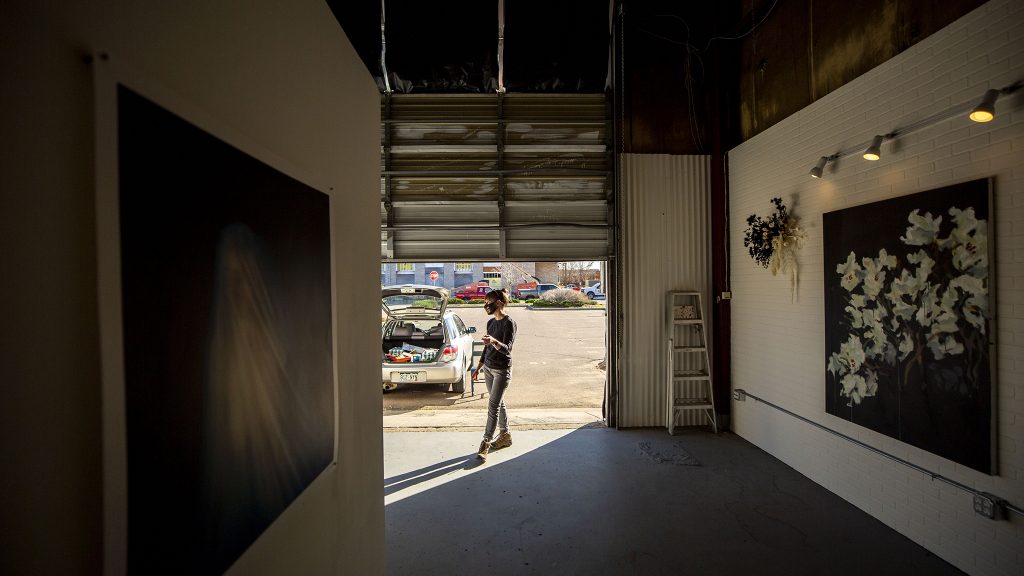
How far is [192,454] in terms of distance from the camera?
3.22ft

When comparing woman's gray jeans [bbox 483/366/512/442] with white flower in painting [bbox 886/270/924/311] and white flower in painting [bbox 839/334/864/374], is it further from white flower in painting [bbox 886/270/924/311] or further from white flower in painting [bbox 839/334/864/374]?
white flower in painting [bbox 886/270/924/311]

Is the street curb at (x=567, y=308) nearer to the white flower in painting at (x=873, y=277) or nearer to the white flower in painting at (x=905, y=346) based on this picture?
the white flower in painting at (x=873, y=277)

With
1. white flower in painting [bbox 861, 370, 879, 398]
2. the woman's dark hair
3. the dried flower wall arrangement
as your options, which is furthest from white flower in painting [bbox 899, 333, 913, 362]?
the woman's dark hair

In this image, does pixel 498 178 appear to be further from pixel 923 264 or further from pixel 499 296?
pixel 923 264

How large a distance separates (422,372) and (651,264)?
12.1 feet

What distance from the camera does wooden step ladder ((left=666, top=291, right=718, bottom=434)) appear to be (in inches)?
214

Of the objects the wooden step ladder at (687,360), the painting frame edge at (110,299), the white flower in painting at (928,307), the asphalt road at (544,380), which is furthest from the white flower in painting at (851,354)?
the painting frame edge at (110,299)

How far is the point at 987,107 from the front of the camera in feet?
8.20

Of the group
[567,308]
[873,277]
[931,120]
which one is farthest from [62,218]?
[567,308]

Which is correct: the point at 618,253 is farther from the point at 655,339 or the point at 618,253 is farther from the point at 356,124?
the point at 356,124

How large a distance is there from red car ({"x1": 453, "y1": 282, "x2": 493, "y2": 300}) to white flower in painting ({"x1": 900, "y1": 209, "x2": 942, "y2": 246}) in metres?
26.4

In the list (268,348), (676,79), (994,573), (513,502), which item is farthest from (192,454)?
(676,79)

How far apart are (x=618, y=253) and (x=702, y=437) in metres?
2.42

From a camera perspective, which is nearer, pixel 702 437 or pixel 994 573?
pixel 994 573
